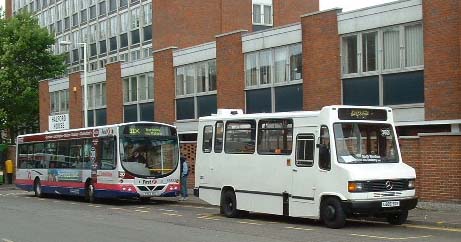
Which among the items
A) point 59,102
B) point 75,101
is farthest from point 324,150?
point 59,102

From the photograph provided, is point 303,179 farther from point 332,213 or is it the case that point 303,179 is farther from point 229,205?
point 229,205

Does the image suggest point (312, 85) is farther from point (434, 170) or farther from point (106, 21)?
point (106, 21)

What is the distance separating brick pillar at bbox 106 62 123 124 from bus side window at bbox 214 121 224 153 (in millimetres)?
18828

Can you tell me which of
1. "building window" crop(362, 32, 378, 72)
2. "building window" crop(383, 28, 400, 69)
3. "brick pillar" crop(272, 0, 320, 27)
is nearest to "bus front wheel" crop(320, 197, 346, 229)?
"building window" crop(383, 28, 400, 69)

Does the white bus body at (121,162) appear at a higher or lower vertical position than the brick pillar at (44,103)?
lower

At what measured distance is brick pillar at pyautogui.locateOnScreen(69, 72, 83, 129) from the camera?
135ft

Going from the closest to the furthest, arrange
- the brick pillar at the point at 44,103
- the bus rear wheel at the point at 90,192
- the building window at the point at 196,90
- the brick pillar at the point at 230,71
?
the bus rear wheel at the point at 90,192, the brick pillar at the point at 230,71, the building window at the point at 196,90, the brick pillar at the point at 44,103

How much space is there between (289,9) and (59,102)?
730 inches

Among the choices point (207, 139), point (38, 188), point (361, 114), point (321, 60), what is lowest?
point (38, 188)

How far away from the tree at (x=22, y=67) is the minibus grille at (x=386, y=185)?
35.7 metres

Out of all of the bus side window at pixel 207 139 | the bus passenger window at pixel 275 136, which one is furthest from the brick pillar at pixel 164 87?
the bus passenger window at pixel 275 136

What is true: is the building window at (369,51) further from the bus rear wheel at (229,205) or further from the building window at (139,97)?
the building window at (139,97)

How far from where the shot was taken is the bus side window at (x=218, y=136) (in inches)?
727

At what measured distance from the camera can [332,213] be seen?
14.8 metres
